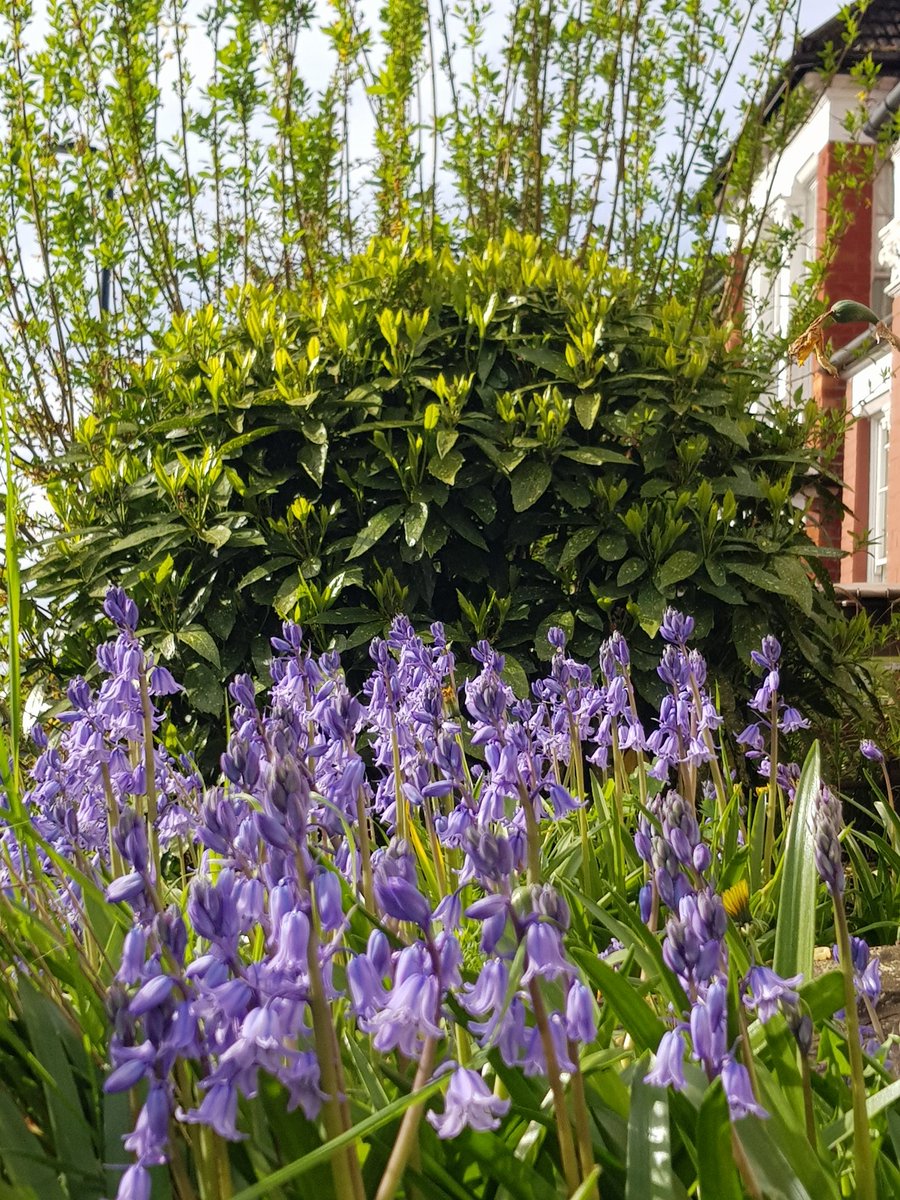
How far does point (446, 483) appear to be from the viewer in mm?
4230

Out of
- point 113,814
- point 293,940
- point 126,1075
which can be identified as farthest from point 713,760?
point 126,1075

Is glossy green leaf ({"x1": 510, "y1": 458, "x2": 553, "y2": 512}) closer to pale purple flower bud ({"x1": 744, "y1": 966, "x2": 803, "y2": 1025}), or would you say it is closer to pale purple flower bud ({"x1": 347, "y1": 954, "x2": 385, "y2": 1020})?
pale purple flower bud ({"x1": 744, "y1": 966, "x2": 803, "y2": 1025})

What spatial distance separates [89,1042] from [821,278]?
228 inches

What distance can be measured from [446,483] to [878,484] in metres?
15.4

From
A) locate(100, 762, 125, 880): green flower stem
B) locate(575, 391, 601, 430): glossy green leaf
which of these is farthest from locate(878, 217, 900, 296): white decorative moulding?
locate(100, 762, 125, 880): green flower stem

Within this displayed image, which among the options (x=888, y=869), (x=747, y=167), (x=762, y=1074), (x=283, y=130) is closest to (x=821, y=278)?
(x=747, y=167)

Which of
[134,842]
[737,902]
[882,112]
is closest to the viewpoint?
[134,842]

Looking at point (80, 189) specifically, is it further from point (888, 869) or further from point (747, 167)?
point (888, 869)

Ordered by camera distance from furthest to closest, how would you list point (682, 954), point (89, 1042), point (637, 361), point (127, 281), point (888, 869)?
point (127, 281) → point (637, 361) → point (888, 869) → point (89, 1042) → point (682, 954)

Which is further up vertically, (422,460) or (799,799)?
(422,460)

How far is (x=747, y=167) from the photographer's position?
6.04 m

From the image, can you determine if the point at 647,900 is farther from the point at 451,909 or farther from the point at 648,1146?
the point at 451,909

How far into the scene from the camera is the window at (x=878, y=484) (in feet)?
57.8

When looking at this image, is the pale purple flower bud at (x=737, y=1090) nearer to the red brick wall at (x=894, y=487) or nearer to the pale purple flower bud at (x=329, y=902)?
the pale purple flower bud at (x=329, y=902)
